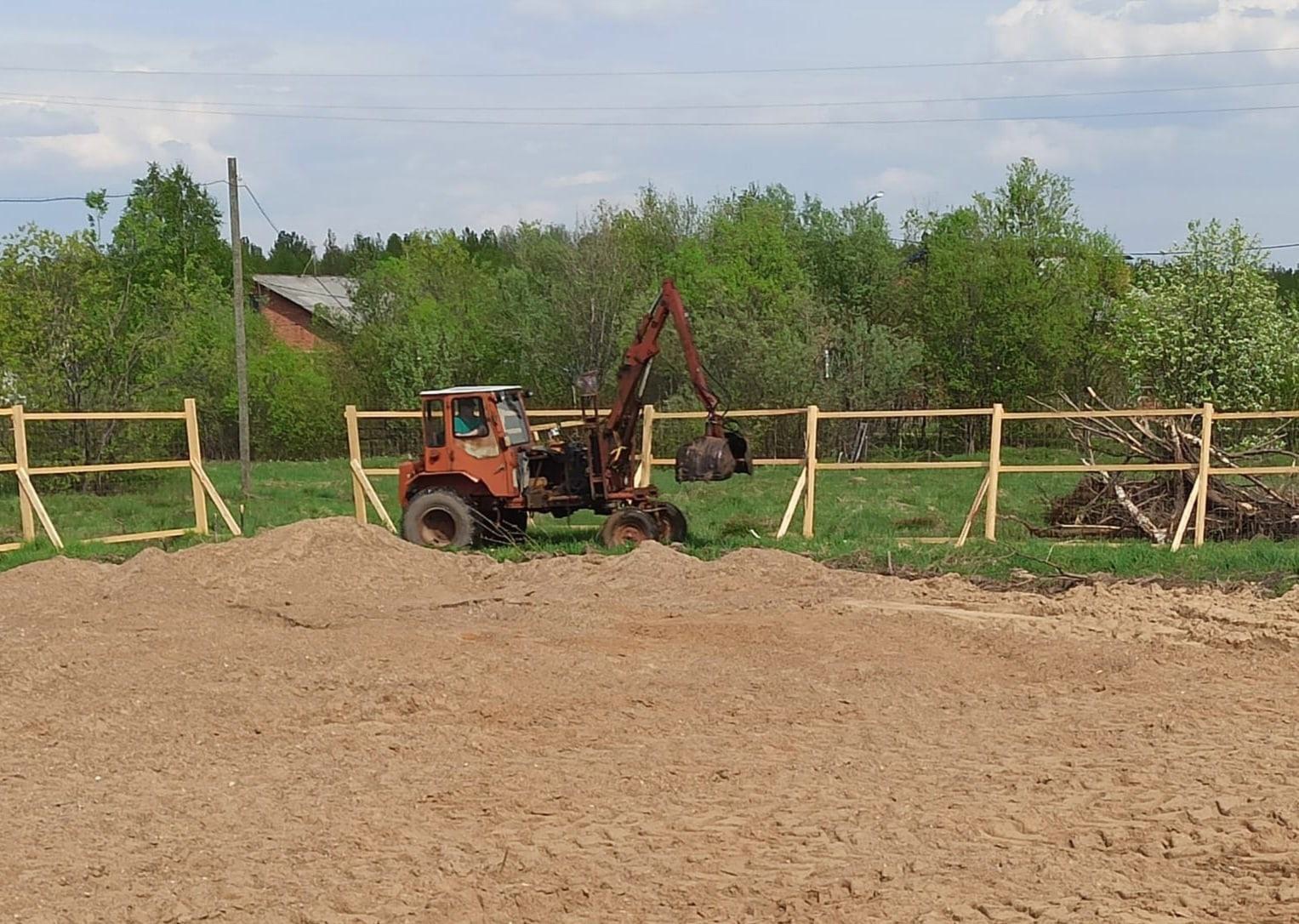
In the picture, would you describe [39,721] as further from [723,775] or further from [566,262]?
[566,262]

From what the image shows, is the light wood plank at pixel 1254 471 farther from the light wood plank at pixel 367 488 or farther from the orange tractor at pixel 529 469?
the light wood plank at pixel 367 488

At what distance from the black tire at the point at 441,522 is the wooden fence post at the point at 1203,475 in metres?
7.92

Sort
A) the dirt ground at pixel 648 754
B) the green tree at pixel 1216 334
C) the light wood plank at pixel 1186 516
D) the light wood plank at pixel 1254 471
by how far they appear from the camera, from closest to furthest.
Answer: the dirt ground at pixel 648 754, the light wood plank at pixel 1186 516, the light wood plank at pixel 1254 471, the green tree at pixel 1216 334

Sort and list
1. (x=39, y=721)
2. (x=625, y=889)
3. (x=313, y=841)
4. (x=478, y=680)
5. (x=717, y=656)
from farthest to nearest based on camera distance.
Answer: (x=717, y=656) → (x=478, y=680) → (x=39, y=721) → (x=313, y=841) → (x=625, y=889)

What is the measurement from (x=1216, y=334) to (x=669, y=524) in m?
12.2

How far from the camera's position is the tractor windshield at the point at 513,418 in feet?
54.2

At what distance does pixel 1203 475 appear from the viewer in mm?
15633

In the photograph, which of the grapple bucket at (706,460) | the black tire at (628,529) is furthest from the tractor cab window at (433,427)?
the grapple bucket at (706,460)

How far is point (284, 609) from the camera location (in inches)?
490

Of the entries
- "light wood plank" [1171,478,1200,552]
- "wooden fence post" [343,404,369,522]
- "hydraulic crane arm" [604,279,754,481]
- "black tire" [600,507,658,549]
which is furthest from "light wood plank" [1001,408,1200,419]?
"wooden fence post" [343,404,369,522]

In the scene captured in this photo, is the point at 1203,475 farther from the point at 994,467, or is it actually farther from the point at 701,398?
the point at 701,398

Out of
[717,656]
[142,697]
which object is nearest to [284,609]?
[142,697]

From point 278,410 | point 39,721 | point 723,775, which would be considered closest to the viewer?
point 723,775

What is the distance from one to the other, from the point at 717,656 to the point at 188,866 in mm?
4761
